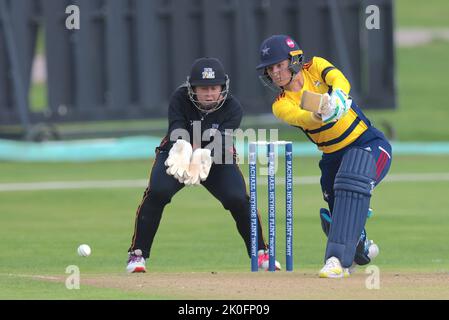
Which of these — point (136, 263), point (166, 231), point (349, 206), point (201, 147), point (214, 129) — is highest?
point (214, 129)

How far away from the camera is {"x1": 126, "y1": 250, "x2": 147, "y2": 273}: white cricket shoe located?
11203 mm

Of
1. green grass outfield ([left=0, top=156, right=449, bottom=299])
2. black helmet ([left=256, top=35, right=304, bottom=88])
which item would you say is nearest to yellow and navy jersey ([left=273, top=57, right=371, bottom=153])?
black helmet ([left=256, top=35, right=304, bottom=88])

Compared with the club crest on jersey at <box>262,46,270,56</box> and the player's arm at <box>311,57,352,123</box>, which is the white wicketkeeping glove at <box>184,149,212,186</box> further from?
the player's arm at <box>311,57,352,123</box>

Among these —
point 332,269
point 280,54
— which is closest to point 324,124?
point 280,54

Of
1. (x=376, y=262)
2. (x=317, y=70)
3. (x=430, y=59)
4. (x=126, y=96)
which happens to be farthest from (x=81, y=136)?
(x=430, y=59)

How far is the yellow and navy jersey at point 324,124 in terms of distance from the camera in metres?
10.5

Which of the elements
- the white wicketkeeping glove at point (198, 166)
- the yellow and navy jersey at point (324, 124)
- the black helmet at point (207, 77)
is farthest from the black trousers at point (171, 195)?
the yellow and navy jersey at point (324, 124)

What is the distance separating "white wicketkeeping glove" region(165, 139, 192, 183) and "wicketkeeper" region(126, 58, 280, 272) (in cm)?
22

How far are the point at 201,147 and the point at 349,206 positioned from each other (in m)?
1.56

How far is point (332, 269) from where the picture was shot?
33.4 feet

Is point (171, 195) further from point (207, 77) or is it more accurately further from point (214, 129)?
point (207, 77)

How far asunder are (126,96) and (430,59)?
1794 cm

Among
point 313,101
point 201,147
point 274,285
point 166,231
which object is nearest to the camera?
point 274,285

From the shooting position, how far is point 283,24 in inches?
961
